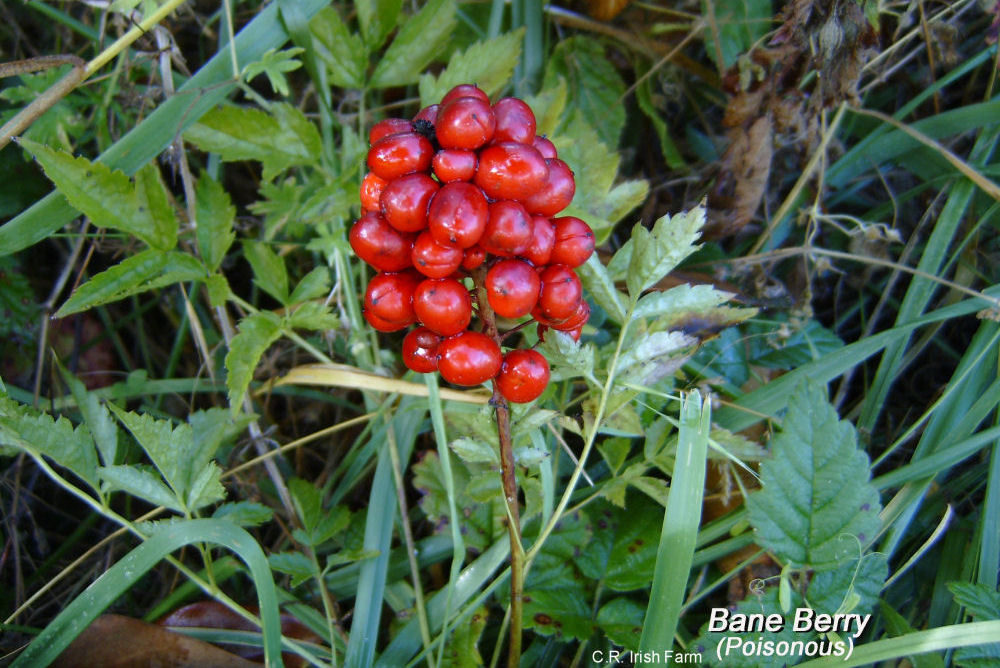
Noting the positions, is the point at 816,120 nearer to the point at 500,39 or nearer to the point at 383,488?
the point at 500,39

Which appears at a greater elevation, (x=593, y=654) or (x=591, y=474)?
(x=591, y=474)

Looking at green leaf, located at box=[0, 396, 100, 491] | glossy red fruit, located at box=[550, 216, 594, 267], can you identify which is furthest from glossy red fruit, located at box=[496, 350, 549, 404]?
green leaf, located at box=[0, 396, 100, 491]

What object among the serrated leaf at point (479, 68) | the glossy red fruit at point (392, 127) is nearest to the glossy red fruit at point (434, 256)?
the glossy red fruit at point (392, 127)

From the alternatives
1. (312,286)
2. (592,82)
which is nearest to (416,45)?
(592,82)

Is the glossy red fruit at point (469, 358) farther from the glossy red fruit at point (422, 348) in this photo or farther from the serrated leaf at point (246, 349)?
the serrated leaf at point (246, 349)

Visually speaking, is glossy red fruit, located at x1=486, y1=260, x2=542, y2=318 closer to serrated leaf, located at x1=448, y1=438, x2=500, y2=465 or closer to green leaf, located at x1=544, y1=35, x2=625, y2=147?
serrated leaf, located at x1=448, y1=438, x2=500, y2=465

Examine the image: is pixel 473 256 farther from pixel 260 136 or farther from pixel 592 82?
pixel 592 82

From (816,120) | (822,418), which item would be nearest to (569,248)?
(822,418)
